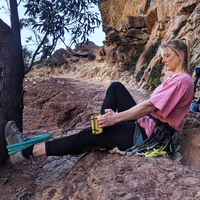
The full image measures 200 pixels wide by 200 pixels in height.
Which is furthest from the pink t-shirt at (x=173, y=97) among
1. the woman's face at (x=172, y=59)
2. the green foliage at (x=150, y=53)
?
the green foliage at (x=150, y=53)

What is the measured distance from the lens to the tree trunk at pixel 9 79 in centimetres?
198

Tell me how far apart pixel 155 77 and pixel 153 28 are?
5.04 meters

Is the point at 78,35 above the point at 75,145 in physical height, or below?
above

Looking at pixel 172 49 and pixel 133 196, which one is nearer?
pixel 133 196

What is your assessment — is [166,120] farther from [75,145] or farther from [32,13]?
[32,13]

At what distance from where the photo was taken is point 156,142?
1.62m

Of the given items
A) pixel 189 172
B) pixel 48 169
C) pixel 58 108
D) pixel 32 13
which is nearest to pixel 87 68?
pixel 58 108

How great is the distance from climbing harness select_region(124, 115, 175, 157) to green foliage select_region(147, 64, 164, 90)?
449cm

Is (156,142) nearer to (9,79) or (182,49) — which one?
(182,49)

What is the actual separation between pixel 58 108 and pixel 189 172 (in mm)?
3394

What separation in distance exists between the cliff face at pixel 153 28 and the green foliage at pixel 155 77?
0.10 metres

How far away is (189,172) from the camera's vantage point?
1.24 m

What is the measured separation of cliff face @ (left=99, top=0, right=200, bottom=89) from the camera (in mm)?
5816

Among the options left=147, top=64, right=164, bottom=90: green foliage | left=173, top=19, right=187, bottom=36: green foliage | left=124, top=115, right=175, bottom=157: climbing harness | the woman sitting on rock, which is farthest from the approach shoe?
left=173, top=19, right=187, bottom=36: green foliage
